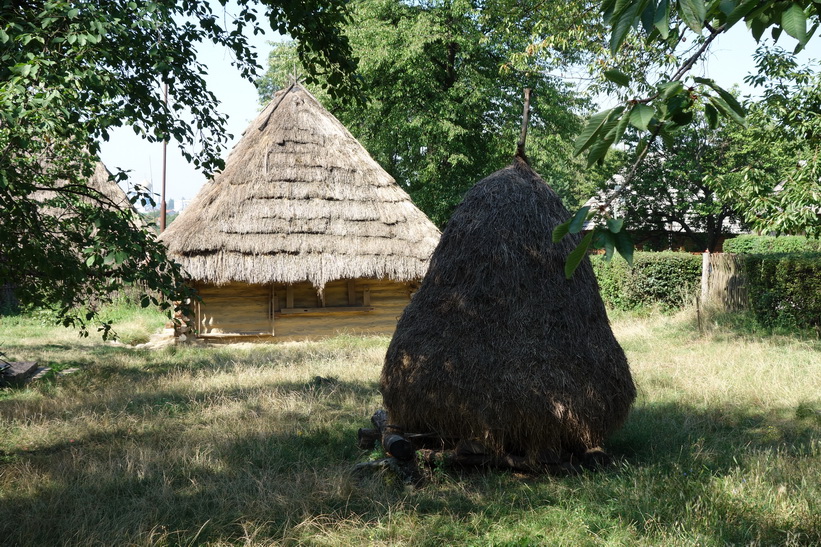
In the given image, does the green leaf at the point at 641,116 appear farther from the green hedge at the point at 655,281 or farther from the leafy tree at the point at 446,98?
the leafy tree at the point at 446,98

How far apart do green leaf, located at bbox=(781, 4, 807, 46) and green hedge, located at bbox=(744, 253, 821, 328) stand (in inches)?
447

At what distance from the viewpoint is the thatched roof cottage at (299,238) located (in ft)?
45.9

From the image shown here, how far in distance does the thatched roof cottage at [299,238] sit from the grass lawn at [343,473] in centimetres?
489

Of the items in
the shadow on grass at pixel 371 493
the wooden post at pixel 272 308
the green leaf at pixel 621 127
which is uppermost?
the green leaf at pixel 621 127

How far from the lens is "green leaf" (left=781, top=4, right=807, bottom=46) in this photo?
1.77 meters

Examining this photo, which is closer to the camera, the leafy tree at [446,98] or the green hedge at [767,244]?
the leafy tree at [446,98]

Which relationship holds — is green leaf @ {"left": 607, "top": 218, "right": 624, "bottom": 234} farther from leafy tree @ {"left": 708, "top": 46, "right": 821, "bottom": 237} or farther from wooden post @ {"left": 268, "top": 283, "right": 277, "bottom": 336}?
wooden post @ {"left": 268, "top": 283, "right": 277, "bottom": 336}

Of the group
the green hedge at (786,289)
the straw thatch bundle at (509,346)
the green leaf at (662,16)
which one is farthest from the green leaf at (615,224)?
the green hedge at (786,289)

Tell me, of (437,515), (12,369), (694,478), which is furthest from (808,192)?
(12,369)

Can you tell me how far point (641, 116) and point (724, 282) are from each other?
13962 millimetres

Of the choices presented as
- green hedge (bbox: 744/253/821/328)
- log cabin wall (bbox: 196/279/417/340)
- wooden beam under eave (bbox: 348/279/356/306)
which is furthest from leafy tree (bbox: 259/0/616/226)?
green hedge (bbox: 744/253/821/328)

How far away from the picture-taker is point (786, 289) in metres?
12.0

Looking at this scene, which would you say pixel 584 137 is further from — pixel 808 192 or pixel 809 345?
pixel 809 345

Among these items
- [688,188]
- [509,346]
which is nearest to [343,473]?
[509,346]
